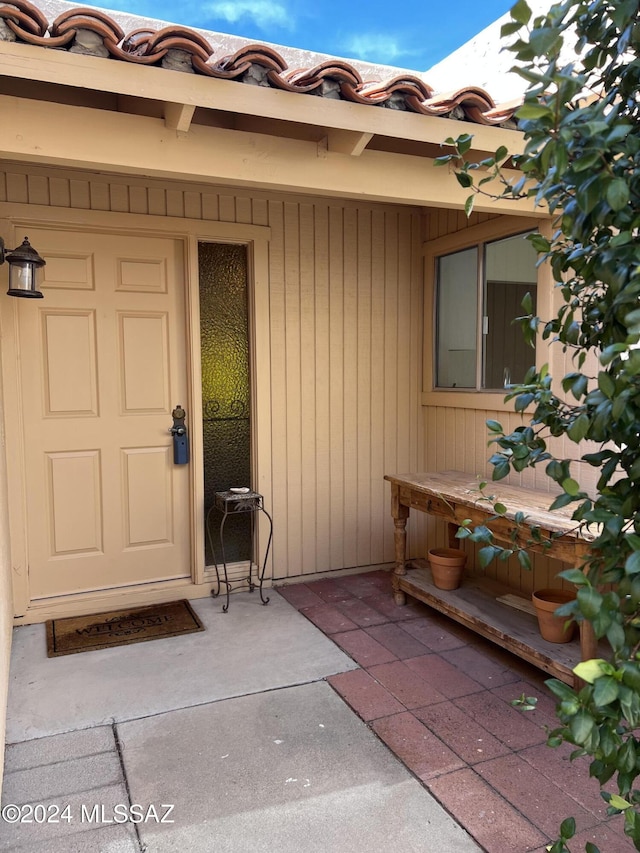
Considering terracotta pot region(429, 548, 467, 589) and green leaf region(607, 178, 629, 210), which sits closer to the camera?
green leaf region(607, 178, 629, 210)

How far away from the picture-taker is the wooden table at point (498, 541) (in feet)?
8.29

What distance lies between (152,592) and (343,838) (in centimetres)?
217

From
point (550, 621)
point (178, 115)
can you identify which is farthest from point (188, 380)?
point (550, 621)

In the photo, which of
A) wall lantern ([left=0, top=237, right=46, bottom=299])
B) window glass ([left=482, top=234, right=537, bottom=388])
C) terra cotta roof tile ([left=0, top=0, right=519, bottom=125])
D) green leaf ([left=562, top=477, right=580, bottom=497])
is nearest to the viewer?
green leaf ([left=562, top=477, right=580, bottom=497])

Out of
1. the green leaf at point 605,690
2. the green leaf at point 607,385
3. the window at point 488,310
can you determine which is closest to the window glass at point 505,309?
the window at point 488,310

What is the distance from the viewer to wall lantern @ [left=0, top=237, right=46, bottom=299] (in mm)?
2906

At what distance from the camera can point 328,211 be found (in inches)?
157

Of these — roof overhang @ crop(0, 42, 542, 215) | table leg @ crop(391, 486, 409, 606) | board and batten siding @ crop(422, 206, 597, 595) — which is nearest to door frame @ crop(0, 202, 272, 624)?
roof overhang @ crop(0, 42, 542, 215)

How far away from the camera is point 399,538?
3686mm

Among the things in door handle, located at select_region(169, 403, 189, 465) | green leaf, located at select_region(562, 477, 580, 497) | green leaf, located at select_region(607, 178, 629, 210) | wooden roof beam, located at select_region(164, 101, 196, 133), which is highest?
wooden roof beam, located at select_region(164, 101, 196, 133)

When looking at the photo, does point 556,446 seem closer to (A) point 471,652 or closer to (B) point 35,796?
(A) point 471,652

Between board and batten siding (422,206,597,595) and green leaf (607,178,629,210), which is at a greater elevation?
green leaf (607,178,629,210)

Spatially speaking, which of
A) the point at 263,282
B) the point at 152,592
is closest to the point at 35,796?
the point at 152,592

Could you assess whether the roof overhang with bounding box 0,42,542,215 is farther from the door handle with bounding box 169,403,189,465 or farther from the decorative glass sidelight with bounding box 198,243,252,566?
the door handle with bounding box 169,403,189,465
